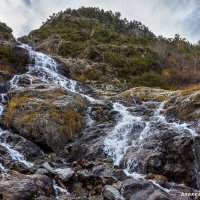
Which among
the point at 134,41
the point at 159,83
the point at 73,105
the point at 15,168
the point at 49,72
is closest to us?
the point at 15,168

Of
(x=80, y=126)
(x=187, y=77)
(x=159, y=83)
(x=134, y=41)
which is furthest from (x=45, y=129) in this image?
(x=134, y=41)

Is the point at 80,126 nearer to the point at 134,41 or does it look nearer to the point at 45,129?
the point at 45,129

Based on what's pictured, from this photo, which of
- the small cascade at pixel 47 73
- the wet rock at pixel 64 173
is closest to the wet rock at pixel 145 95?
the small cascade at pixel 47 73

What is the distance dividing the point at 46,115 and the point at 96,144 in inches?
159

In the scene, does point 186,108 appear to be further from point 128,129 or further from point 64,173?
point 64,173

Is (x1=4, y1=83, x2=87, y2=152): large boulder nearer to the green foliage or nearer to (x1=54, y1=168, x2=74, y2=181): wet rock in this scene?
(x1=54, y1=168, x2=74, y2=181): wet rock

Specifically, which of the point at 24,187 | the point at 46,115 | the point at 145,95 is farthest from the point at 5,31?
the point at 24,187

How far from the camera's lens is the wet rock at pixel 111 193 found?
1267 centimetres

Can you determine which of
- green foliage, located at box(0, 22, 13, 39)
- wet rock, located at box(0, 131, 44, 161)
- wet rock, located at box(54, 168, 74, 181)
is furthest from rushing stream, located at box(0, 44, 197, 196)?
green foliage, located at box(0, 22, 13, 39)

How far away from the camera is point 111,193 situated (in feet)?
42.0

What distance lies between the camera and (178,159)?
675 inches

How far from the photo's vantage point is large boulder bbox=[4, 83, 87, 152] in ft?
68.6

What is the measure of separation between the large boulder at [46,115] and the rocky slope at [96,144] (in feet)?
0.20

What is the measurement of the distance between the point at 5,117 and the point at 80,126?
4.94 m
